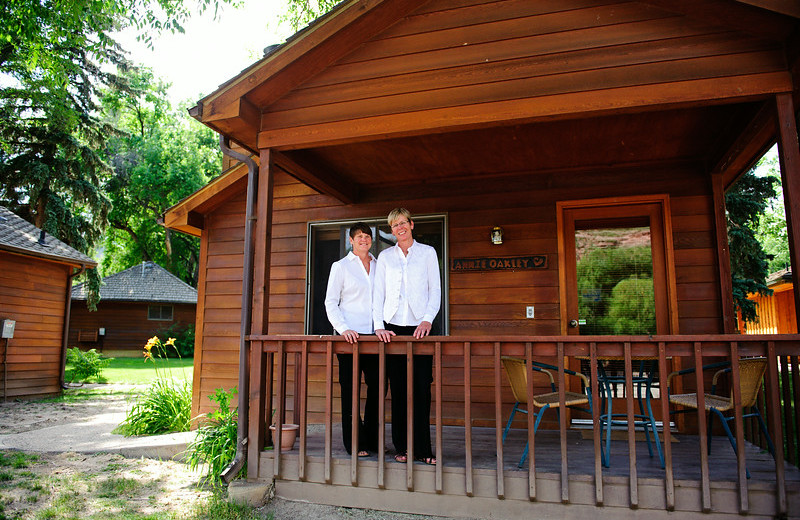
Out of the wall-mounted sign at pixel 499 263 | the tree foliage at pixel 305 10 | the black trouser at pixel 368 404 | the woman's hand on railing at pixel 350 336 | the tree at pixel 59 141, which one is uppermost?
the tree foliage at pixel 305 10

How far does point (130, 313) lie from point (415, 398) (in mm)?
21262

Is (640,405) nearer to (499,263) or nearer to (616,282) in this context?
(616,282)

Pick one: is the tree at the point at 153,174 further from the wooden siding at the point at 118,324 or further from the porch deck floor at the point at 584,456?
the porch deck floor at the point at 584,456

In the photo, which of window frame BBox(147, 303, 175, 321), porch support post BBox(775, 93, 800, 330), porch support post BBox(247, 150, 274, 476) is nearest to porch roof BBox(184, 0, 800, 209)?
porch support post BBox(775, 93, 800, 330)

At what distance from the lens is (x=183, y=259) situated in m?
27.7

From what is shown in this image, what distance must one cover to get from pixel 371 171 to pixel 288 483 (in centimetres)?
292

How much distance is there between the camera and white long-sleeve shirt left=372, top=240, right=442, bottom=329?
11.4 ft

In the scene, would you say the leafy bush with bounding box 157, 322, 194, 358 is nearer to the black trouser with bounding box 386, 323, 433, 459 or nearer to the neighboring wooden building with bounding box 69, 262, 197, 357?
the neighboring wooden building with bounding box 69, 262, 197, 357

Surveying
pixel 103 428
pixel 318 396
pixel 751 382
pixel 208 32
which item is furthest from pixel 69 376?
pixel 751 382

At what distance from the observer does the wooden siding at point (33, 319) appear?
9766 mm

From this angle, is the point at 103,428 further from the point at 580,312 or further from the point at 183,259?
the point at 183,259

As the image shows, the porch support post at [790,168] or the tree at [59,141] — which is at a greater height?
the tree at [59,141]

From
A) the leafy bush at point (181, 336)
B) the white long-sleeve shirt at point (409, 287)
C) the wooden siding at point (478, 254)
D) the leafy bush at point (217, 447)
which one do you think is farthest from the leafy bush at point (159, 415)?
the leafy bush at point (181, 336)

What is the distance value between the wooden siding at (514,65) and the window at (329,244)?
190cm
